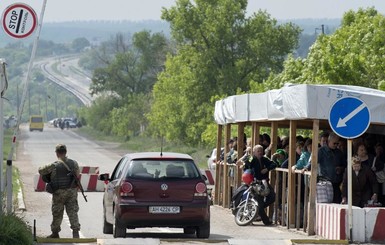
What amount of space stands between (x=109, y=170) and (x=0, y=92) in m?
42.2

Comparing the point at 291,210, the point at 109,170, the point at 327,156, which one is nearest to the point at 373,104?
the point at 327,156

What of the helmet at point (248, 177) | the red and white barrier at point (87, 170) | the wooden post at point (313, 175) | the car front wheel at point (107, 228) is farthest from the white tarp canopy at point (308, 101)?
the red and white barrier at point (87, 170)

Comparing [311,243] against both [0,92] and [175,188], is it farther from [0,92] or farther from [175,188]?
[0,92]

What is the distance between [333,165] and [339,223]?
8.70 feet

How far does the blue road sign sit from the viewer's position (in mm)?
21094

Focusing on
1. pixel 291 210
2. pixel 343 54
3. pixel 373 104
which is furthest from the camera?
pixel 343 54

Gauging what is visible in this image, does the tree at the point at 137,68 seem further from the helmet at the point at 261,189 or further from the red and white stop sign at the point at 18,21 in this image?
the red and white stop sign at the point at 18,21

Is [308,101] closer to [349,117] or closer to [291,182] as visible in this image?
[291,182]

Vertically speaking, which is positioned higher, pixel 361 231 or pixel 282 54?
pixel 282 54

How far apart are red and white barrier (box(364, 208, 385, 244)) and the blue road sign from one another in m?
1.37

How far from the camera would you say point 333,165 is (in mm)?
24484

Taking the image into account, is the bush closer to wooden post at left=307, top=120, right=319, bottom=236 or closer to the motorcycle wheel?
wooden post at left=307, top=120, right=319, bottom=236

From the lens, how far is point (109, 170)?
6138 cm

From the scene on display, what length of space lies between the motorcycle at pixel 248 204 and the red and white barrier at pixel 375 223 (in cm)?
471
